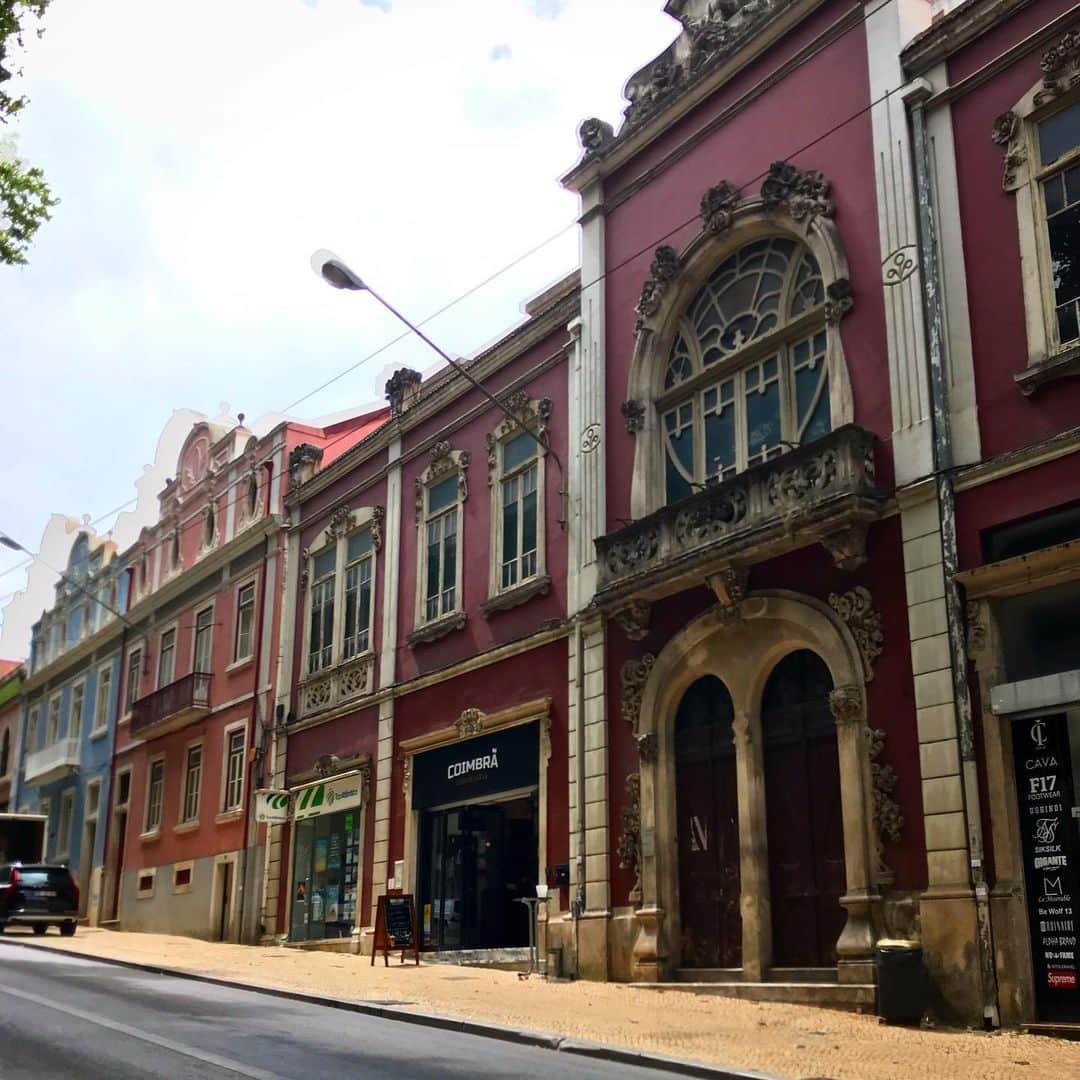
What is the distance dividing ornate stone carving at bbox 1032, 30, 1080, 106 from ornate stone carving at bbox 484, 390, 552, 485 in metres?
8.55

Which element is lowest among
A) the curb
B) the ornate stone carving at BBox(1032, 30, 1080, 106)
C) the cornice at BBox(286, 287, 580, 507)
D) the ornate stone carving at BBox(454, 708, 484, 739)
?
the curb

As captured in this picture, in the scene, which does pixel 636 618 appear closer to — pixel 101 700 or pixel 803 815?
pixel 803 815

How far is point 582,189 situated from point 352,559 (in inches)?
357

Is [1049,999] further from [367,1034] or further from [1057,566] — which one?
[367,1034]

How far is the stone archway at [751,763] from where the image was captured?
13695 mm

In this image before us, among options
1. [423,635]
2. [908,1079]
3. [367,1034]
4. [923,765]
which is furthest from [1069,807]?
[423,635]

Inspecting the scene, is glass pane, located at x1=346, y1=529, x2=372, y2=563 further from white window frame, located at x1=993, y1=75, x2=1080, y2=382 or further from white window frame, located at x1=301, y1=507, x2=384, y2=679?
white window frame, located at x1=993, y1=75, x2=1080, y2=382

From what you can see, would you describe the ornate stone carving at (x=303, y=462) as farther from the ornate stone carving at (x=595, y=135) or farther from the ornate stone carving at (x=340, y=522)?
the ornate stone carving at (x=595, y=135)

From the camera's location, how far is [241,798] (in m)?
28.0

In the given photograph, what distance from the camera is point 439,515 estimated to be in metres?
23.1

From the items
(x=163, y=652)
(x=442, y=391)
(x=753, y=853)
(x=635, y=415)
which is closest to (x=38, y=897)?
(x=163, y=652)

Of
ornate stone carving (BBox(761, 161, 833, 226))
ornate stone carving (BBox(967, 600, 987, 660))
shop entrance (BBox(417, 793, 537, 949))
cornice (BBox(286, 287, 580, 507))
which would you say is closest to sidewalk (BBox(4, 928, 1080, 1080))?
shop entrance (BBox(417, 793, 537, 949))

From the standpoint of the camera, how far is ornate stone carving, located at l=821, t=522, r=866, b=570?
14266 mm

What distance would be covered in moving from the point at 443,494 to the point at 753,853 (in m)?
10.1
